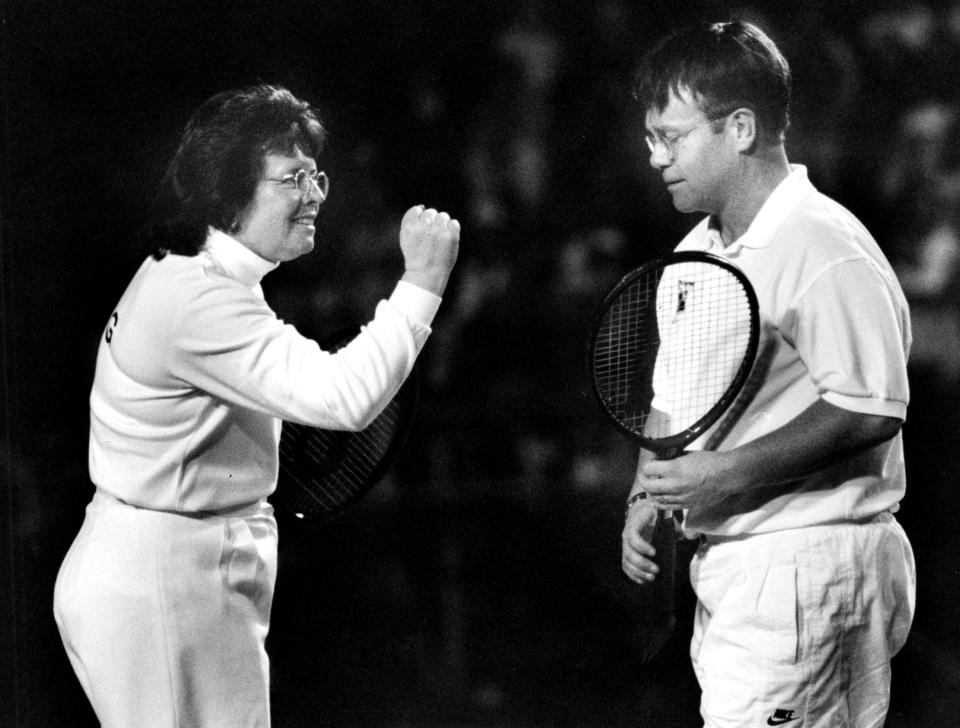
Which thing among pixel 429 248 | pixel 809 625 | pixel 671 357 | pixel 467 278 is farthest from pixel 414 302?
pixel 809 625

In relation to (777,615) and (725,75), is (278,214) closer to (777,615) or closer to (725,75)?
(725,75)

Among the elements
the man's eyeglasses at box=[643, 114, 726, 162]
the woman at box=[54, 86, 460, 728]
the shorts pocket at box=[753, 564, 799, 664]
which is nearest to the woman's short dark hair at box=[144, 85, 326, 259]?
the woman at box=[54, 86, 460, 728]

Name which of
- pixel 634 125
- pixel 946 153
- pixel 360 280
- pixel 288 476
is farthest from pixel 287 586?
pixel 946 153

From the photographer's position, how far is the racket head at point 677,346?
81.3 inches

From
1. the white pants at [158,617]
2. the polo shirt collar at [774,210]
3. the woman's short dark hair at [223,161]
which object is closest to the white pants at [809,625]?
the polo shirt collar at [774,210]

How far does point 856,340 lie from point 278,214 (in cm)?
106

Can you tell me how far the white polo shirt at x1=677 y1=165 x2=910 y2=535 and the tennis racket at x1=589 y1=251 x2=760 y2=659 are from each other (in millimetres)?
52

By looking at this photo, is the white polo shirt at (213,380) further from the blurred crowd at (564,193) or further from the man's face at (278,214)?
the blurred crowd at (564,193)

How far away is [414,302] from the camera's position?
213 centimetres

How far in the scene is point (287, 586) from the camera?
2.92m

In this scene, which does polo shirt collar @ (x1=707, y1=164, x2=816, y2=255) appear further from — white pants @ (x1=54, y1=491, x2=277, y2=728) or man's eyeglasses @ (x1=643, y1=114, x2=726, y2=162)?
white pants @ (x1=54, y1=491, x2=277, y2=728)

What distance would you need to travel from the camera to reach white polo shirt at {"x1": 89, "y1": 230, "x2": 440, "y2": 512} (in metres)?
2.06

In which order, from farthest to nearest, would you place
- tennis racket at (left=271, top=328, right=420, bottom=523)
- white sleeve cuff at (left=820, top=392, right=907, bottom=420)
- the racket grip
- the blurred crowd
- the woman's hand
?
the blurred crowd, tennis racket at (left=271, top=328, right=420, bottom=523), the racket grip, the woman's hand, white sleeve cuff at (left=820, top=392, right=907, bottom=420)

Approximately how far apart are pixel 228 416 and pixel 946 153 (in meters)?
1.60
